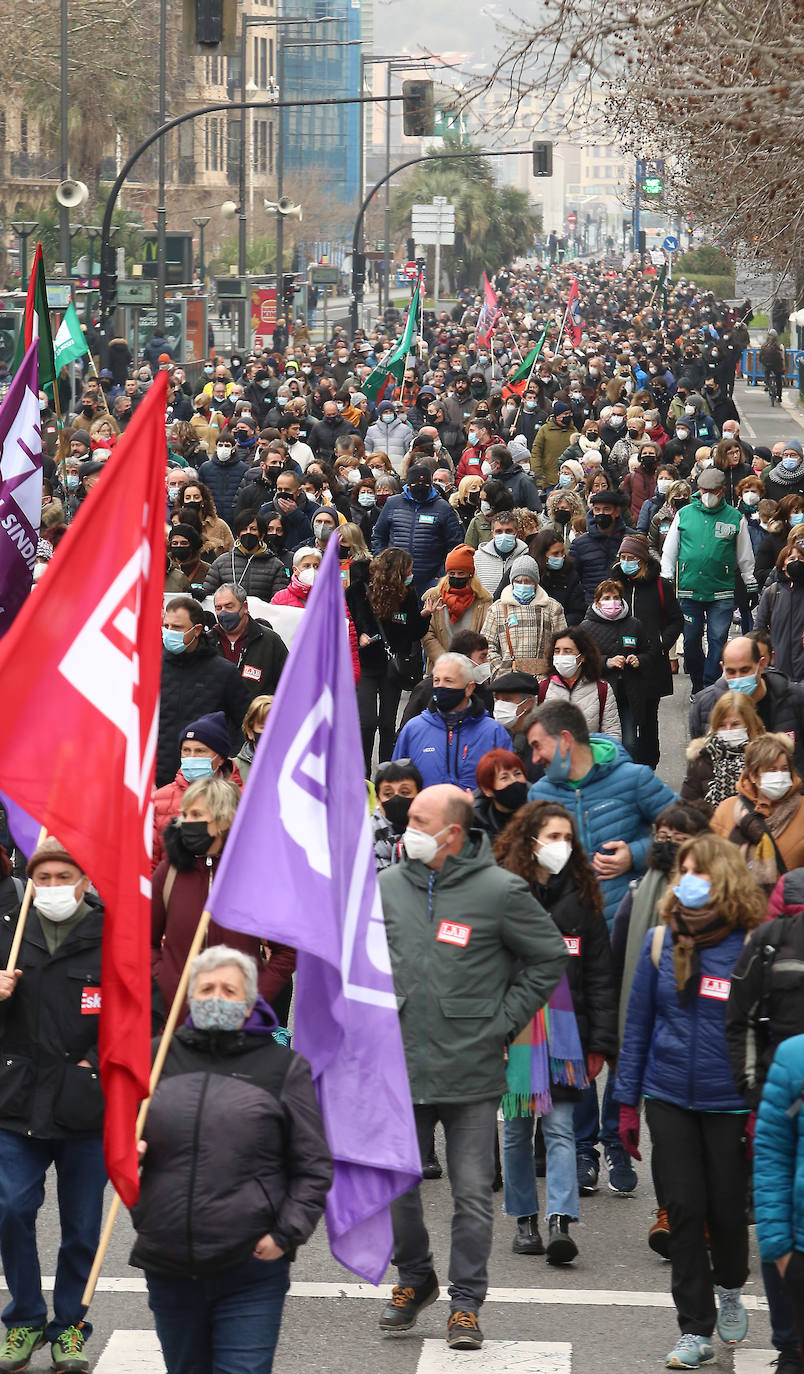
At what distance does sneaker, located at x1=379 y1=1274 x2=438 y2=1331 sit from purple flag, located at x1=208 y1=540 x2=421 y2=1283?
34.0 inches

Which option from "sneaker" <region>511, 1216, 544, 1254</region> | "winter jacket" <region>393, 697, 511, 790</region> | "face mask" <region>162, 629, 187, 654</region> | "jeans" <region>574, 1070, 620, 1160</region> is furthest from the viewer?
"face mask" <region>162, 629, 187, 654</region>

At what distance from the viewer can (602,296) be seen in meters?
87.3

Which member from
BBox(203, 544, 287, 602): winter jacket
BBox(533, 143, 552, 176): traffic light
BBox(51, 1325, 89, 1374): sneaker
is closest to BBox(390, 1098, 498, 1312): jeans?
BBox(51, 1325, 89, 1374): sneaker

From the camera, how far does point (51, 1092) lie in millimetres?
6070

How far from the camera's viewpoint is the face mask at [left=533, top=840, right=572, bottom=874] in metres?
6.95

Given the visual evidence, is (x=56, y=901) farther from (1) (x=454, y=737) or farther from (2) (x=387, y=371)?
(2) (x=387, y=371)

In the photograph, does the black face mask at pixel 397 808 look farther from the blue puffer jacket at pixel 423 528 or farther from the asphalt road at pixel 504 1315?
the blue puffer jacket at pixel 423 528

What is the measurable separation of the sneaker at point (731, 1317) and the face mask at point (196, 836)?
2.04 m

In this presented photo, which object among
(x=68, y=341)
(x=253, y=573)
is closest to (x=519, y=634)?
(x=253, y=573)

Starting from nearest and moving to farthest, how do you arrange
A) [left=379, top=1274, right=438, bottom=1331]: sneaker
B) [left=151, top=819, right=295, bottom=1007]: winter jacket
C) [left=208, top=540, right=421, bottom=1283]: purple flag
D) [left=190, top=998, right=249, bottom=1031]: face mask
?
[left=190, top=998, right=249, bottom=1031]: face mask → [left=208, top=540, right=421, bottom=1283]: purple flag → [left=379, top=1274, right=438, bottom=1331]: sneaker → [left=151, top=819, right=295, bottom=1007]: winter jacket

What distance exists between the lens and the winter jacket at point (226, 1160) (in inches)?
198

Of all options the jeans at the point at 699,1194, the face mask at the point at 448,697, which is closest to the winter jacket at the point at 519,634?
the face mask at the point at 448,697

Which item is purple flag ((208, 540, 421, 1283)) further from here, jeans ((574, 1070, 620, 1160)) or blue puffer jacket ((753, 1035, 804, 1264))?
jeans ((574, 1070, 620, 1160))

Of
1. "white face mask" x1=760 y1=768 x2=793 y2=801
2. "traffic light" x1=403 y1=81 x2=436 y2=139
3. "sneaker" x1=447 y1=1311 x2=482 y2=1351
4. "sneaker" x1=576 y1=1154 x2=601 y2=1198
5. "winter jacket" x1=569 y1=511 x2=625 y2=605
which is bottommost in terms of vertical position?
"sneaker" x1=576 y1=1154 x2=601 y2=1198
